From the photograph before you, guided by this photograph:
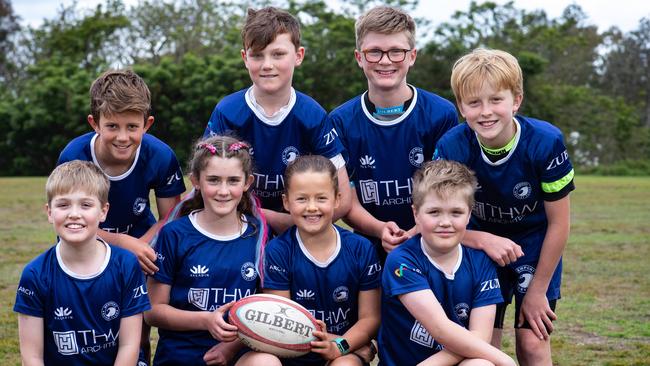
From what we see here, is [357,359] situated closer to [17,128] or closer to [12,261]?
[12,261]

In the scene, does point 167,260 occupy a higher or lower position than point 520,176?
lower

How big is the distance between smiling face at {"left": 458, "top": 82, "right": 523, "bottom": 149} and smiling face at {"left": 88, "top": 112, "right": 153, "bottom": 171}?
70.7 inches

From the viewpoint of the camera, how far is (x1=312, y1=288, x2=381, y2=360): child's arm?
404 cm

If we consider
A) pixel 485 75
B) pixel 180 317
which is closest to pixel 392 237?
pixel 485 75

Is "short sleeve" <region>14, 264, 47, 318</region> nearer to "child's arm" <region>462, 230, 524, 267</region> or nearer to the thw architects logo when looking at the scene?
the thw architects logo

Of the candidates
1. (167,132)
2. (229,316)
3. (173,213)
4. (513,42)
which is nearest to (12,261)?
(173,213)

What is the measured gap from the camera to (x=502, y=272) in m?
4.45

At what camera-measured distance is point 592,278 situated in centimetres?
929

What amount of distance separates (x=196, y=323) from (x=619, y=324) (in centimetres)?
425

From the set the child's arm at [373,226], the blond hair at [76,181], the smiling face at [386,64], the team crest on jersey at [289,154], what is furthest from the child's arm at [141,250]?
the smiling face at [386,64]

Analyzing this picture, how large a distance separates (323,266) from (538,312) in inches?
47.0

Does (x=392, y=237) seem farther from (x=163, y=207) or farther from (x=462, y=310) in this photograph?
(x=163, y=207)

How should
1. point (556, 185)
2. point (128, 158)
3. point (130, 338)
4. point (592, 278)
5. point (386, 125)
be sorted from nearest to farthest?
1. point (130, 338)
2. point (556, 185)
3. point (128, 158)
4. point (386, 125)
5. point (592, 278)

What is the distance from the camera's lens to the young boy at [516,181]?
413 cm
